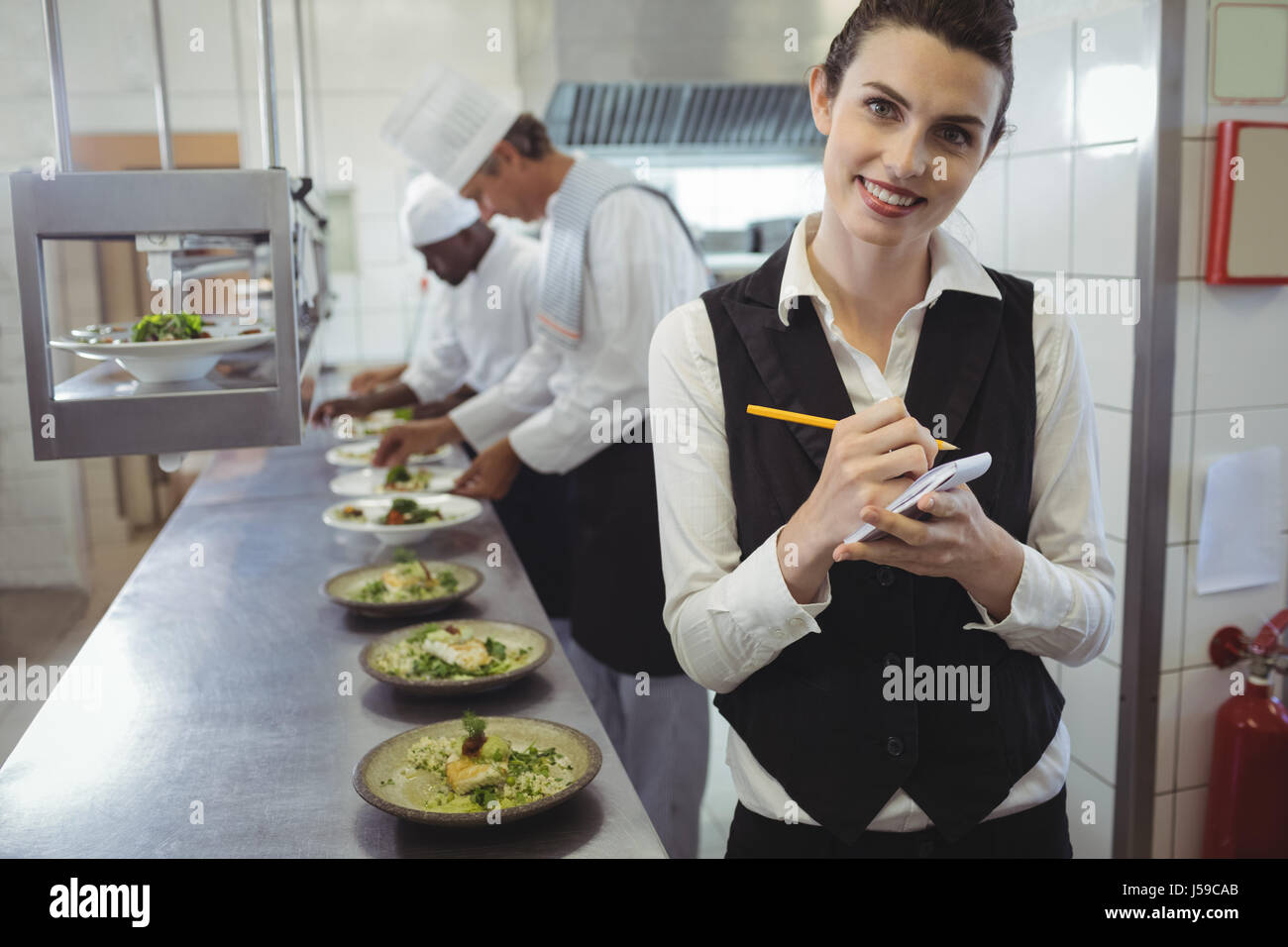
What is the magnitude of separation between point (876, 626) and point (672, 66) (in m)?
3.87

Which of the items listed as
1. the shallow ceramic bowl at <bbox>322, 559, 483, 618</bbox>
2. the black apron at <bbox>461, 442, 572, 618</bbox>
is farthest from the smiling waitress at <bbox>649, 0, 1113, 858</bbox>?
the black apron at <bbox>461, 442, 572, 618</bbox>

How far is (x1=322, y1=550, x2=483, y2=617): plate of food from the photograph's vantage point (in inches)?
82.9

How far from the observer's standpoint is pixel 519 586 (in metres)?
2.37

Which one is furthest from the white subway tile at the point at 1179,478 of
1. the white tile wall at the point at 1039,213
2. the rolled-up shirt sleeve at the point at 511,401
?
the rolled-up shirt sleeve at the point at 511,401

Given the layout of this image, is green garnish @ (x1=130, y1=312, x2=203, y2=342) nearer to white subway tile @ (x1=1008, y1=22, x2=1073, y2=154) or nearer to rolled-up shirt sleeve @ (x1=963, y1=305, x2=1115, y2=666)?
rolled-up shirt sleeve @ (x1=963, y1=305, x2=1115, y2=666)

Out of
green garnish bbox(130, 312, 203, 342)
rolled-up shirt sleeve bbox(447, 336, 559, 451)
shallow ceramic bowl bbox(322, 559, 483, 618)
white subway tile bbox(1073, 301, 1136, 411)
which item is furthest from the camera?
rolled-up shirt sleeve bbox(447, 336, 559, 451)

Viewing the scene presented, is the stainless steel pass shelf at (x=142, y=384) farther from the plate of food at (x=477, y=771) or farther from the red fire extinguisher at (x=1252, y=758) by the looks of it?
the red fire extinguisher at (x=1252, y=758)

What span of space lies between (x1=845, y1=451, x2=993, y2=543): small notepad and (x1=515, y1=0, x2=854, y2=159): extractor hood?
3912 mm

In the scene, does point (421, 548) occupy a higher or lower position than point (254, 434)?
lower

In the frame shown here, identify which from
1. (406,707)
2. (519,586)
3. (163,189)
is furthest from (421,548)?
(163,189)

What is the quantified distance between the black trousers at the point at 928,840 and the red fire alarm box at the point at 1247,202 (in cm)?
125

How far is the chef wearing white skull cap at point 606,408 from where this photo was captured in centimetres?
278
